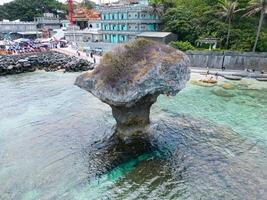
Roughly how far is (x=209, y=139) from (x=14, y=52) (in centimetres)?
6083

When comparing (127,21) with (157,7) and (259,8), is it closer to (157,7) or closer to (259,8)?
(157,7)

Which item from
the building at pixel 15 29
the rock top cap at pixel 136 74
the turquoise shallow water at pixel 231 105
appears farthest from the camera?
the building at pixel 15 29

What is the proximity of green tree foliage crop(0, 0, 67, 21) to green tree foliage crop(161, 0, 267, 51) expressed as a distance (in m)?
67.6

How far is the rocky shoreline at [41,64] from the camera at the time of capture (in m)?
52.8

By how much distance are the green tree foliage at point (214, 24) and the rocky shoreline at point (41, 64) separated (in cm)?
1929

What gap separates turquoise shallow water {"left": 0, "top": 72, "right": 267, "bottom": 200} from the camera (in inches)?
683

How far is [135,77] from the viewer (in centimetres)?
1952

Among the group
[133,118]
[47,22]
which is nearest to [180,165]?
[133,118]

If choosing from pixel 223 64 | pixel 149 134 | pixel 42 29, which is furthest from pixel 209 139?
pixel 42 29

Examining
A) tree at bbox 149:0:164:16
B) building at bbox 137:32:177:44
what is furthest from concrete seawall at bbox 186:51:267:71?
tree at bbox 149:0:164:16

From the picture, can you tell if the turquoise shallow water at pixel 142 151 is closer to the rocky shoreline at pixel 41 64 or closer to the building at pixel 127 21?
the rocky shoreline at pixel 41 64

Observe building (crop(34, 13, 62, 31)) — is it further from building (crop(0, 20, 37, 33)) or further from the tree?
the tree

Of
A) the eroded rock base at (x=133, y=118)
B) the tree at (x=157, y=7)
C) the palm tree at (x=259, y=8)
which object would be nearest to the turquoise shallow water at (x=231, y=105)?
the palm tree at (x=259, y=8)

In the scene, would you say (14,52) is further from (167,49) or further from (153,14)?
(167,49)
